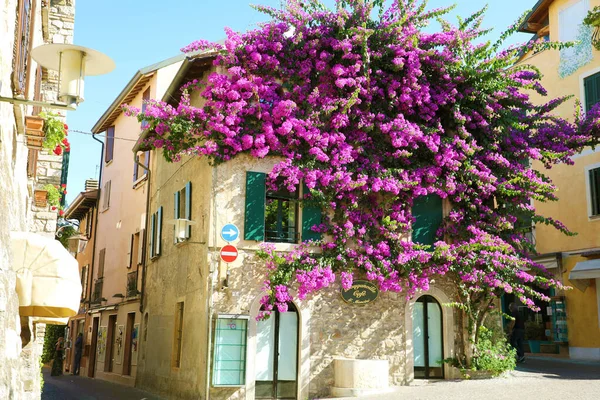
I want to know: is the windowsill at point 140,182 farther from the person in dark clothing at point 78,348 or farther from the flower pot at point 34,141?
the flower pot at point 34,141

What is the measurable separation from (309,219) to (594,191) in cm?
1096

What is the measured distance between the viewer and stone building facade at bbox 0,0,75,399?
5.41 metres

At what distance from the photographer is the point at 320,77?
15688 millimetres

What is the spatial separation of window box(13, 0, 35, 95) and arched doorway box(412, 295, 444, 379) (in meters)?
10.6

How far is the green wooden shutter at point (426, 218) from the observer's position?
16.2m

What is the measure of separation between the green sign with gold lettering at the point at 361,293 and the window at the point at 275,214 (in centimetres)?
140

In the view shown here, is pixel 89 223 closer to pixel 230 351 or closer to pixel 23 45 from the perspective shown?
pixel 230 351

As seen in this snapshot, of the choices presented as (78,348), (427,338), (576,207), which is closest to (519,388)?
(427,338)

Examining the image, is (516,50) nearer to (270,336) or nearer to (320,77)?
(320,77)

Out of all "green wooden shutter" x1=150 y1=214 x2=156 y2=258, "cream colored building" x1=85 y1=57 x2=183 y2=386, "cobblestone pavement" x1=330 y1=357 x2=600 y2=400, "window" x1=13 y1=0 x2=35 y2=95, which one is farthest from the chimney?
"window" x1=13 y1=0 x2=35 y2=95

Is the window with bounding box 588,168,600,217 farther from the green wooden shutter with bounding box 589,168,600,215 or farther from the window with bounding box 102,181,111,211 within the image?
the window with bounding box 102,181,111,211

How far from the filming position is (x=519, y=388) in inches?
518

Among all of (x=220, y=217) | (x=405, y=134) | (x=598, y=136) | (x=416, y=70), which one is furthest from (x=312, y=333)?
(x=598, y=136)

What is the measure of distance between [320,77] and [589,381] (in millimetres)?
8771
